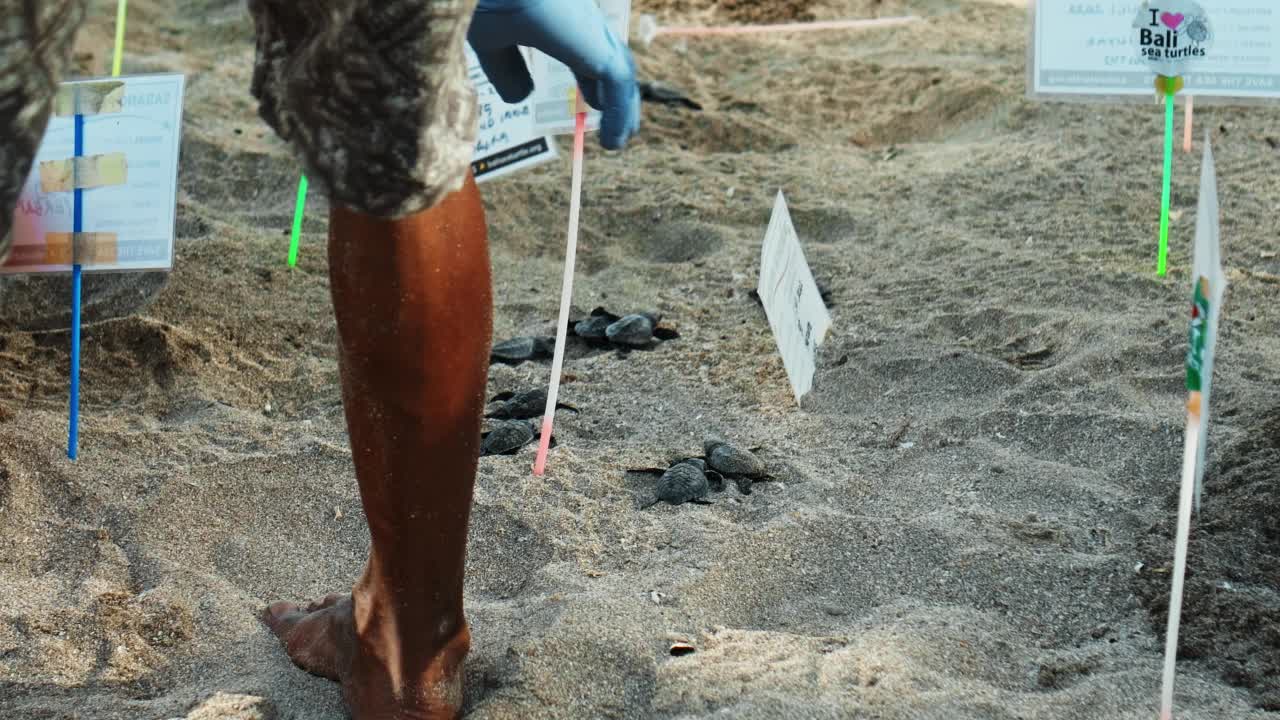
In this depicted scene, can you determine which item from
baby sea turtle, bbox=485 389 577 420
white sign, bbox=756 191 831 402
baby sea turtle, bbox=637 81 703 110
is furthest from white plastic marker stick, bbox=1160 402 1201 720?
baby sea turtle, bbox=637 81 703 110

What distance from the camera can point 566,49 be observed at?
1.78 meters

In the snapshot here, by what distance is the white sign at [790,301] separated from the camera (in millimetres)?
2836

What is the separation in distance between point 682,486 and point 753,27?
151 inches

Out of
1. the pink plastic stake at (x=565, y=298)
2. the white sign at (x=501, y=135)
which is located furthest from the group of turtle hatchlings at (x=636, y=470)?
the white sign at (x=501, y=135)

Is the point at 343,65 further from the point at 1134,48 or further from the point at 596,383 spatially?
the point at 1134,48

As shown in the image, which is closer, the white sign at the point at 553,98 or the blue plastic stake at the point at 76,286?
the blue plastic stake at the point at 76,286

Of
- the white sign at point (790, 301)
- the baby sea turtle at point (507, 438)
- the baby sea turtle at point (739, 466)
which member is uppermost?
the white sign at point (790, 301)

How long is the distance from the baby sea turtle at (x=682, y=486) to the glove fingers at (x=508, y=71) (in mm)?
742

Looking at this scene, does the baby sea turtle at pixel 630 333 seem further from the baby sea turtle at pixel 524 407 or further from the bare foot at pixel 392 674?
the bare foot at pixel 392 674

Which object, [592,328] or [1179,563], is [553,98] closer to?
[592,328]

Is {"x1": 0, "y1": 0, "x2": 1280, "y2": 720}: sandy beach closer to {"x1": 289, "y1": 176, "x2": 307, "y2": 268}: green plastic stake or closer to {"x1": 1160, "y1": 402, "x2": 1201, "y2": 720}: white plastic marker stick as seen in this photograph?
{"x1": 289, "y1": 176, "x2": 307, "y2": 268}: green plastic stake

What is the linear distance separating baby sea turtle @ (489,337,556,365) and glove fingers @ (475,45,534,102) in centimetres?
115

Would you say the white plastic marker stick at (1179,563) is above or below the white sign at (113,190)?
below

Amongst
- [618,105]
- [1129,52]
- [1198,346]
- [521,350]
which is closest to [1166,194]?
[1129,52]
